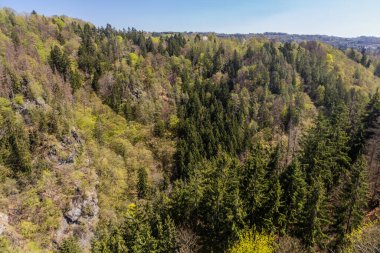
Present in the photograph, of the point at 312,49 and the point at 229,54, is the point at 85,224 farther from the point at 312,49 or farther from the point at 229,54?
the point at 312,49

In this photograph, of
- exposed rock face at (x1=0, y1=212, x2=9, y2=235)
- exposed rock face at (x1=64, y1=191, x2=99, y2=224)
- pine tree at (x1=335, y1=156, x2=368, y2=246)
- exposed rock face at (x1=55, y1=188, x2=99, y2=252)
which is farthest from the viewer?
exposed rock face at (x1=64, y1=191, x2=99, y2=224)

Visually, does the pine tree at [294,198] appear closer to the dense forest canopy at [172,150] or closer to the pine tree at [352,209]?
the dense forest canopy at [172,150]

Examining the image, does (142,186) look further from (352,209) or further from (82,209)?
(352,209)

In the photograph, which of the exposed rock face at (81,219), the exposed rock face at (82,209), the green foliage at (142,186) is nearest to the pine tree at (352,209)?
the exposed rock face at (81,219)

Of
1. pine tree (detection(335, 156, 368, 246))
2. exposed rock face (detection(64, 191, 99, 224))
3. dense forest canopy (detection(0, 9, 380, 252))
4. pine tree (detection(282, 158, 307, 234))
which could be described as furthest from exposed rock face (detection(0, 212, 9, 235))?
pine tree (detection(335, 156, 368, 246))

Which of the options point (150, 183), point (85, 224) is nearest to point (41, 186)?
point (85, 224)

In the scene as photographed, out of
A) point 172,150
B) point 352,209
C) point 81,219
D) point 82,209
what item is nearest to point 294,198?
point 352,209

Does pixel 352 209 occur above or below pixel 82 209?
above

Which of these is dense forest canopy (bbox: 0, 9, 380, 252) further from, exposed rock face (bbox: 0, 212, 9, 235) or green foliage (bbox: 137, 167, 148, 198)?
green foliage (bbox: 137, 167, 148, 198)

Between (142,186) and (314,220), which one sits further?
(142,186)
